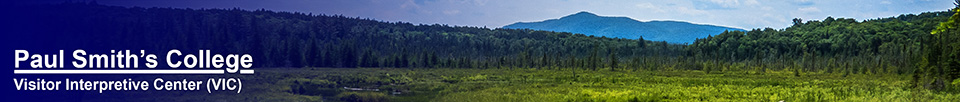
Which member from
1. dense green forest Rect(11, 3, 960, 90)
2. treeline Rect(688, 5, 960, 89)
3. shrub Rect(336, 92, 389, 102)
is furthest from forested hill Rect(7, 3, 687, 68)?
shrub Rect(336, 92, 389, 102)

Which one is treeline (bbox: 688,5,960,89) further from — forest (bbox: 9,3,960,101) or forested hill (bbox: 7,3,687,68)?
forested hill (bbox: 7,3,687,68)

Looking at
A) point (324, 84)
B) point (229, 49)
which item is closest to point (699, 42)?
point (229, 49)

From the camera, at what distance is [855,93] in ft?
125

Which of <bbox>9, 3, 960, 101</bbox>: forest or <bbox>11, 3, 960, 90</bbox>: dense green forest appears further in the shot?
<bbox>11, 3, 960, 90</bbox>: dense green forest

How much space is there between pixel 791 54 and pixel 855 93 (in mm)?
112925

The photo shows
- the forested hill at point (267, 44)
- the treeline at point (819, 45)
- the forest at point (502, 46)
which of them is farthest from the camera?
the forested hill at point (267, 44)

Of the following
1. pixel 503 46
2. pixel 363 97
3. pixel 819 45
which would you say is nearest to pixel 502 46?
pixel 503 46

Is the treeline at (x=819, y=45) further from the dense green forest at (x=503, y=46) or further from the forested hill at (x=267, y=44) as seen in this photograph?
the forested hill at (x=267, y=44)

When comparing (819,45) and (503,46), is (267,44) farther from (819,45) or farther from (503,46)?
(819,45)

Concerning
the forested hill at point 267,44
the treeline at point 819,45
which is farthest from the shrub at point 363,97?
the treeline at point 819,45

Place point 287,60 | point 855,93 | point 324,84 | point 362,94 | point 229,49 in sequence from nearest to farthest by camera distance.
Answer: point 855,93, point 362,94, point 324,84, point 287,60, point 229,49

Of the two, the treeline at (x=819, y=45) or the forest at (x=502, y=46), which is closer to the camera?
the forest at (x=502, y=46)

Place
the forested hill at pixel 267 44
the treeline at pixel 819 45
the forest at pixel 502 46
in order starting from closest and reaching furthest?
the forest at pixel 502 46
the treeline at pixel 819 45
the forested hill at pixel 267 44

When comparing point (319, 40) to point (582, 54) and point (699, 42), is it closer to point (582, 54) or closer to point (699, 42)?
point (582, 54)
